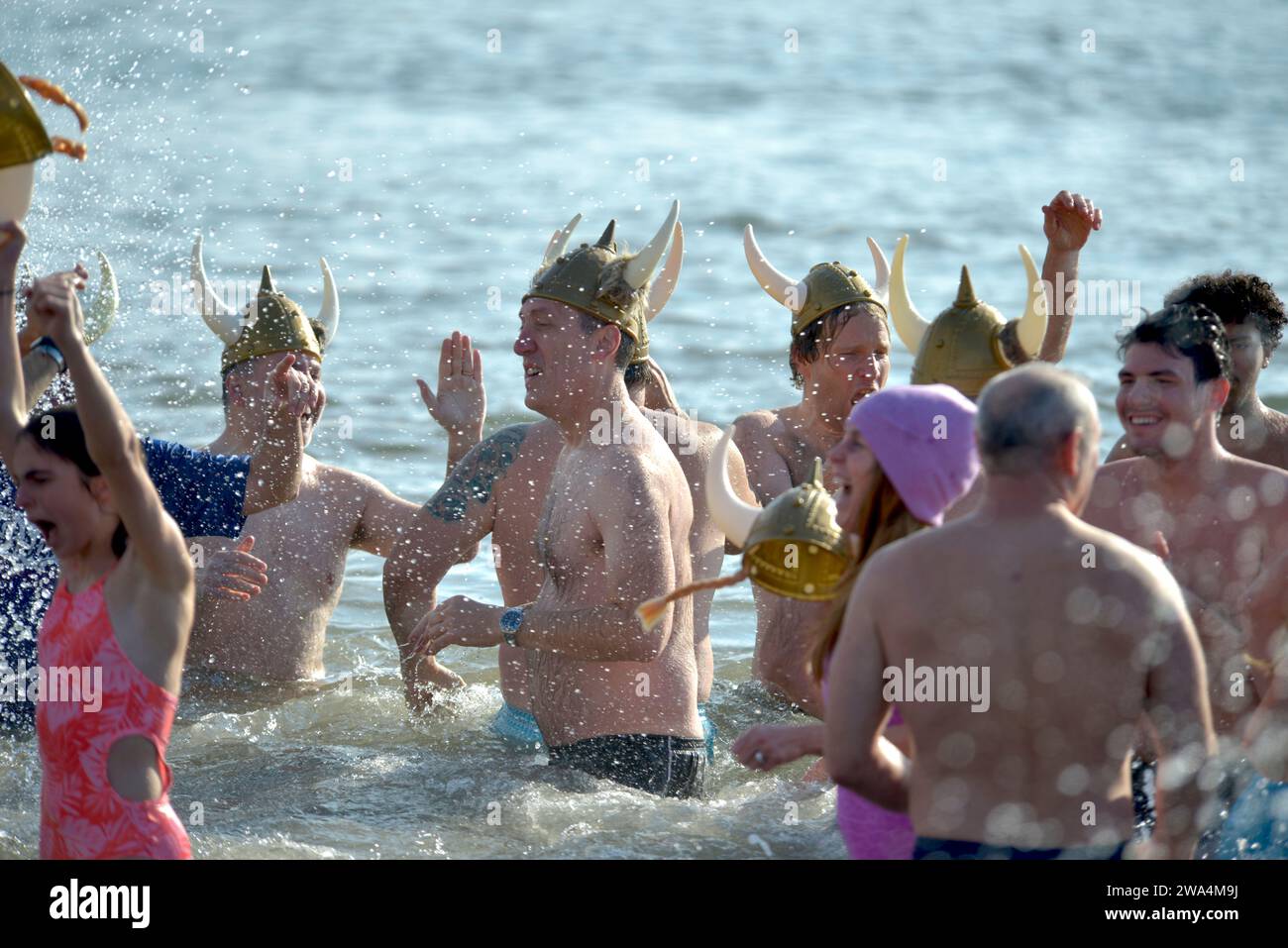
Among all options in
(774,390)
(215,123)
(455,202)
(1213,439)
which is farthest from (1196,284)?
(215,123)

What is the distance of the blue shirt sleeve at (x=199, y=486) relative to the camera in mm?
5469

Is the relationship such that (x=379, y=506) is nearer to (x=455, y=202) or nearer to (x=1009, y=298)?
(x=1009, y=298)

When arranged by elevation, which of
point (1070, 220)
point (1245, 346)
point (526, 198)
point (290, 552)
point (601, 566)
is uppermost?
point (526, 198)

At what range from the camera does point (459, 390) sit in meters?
6.60

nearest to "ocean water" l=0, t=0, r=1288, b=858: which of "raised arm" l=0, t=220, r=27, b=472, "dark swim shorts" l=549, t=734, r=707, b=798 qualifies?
"dark swim shorts" l=549, t=734, r=707, b=798

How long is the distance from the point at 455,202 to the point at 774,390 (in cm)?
880

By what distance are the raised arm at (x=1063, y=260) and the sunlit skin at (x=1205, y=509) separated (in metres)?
1.02

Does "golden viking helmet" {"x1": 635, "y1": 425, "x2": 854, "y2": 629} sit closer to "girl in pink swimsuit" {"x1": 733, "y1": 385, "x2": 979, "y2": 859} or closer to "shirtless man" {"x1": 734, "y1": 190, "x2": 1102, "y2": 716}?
"girl in pink swimsuit" {"x1": 733, "y1": 385, "x2": 979, "y2": 859}

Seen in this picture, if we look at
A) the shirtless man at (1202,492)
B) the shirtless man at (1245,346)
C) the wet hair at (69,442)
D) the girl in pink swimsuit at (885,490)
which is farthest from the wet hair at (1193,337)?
the wet hair at (69,442)

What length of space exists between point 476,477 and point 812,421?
1366 mm

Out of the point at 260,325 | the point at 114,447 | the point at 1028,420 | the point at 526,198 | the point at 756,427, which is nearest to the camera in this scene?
the point at 1028,420

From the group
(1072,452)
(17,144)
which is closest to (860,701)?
(1072,452)

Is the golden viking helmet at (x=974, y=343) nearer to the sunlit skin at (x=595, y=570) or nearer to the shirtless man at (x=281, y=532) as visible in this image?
the sunlit skin at (x=595, y=570)

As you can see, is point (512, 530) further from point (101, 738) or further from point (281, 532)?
point (101, 738)
